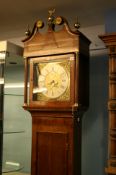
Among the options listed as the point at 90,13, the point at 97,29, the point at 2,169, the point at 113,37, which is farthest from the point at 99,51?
the point at 2,169

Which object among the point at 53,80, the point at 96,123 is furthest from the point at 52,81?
the point at 96,123

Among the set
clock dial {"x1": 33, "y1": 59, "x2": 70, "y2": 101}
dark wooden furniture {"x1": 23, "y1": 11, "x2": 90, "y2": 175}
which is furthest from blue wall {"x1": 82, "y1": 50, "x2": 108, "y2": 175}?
clock dial {"x1": 33, "y1": 59, "x2": 70, "y2": 101}

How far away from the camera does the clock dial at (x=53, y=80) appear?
1.96 m

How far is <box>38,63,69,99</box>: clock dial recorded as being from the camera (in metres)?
1.96

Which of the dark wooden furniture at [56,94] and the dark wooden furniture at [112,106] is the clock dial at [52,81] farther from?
the dark wooden furniture at [112,106]

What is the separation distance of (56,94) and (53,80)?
0.11 meters

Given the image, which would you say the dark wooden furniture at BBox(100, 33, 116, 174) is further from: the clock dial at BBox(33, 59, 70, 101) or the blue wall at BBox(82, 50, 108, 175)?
the blue wall at BBox(82, 50, 108, 175)

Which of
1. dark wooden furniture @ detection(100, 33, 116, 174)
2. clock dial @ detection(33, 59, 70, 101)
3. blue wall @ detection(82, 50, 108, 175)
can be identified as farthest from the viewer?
blue wall @ detection(82, 50, 108, 175)

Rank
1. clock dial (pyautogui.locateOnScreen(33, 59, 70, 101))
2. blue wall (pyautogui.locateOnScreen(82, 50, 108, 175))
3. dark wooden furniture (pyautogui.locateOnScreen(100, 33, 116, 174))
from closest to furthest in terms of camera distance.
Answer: dark wooden furniture (pyautogui.locateOnScreen(100, 33, 116, 174)) → clock dial (pyautogui.locateOnScreen(33, 59, 70, 101)) → blue wall (pyautogui.locateOnScreen(82, 50, 108, 175))

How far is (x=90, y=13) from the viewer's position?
219cm

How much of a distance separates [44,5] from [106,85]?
2.82 ft

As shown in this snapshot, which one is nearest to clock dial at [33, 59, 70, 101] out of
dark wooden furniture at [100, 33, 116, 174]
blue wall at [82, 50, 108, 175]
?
dark wooden furniture at [100, 33, 116, 174]

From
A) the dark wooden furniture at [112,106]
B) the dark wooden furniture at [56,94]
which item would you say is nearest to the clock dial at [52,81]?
the dark wooden furniture at [56,94]

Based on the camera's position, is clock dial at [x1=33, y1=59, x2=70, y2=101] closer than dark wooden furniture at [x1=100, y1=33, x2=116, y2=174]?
No
